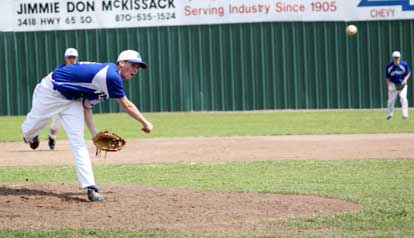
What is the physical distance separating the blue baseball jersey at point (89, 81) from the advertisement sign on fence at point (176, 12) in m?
17.3

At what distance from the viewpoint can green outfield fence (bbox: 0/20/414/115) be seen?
86.8 ft

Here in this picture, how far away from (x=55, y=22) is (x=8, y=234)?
19842 mm

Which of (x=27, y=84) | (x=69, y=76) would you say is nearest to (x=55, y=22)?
(x=27, y=84)

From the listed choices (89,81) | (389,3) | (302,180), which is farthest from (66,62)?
(389,3)

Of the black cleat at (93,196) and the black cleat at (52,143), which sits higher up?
the black cleat at (93,196)

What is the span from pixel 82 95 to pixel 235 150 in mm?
6186

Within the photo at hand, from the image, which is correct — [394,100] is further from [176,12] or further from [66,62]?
[66,62]

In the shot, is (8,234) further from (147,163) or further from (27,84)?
(27,84)

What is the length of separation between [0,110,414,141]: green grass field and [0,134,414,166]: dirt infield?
1446mm

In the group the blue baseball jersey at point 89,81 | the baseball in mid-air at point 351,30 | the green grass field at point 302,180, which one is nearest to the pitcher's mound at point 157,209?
the green grass field at point 302,180

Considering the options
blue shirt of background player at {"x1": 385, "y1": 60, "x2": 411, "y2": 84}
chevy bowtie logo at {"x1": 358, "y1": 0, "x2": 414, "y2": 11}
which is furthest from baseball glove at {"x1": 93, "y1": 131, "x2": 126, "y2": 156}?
chevy bowtie logo at {"x1": 358, "y1": 0, "x2": 414, "y2": 11}

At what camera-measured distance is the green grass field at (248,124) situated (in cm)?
1902

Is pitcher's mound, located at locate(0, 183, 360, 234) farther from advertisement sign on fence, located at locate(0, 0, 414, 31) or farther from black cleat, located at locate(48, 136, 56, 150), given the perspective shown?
advertisement sign on fence, located at locate(0, 0, 414, 31)

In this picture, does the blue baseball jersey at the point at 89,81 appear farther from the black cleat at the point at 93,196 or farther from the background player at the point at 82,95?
the black cleat at the point at 93,196
